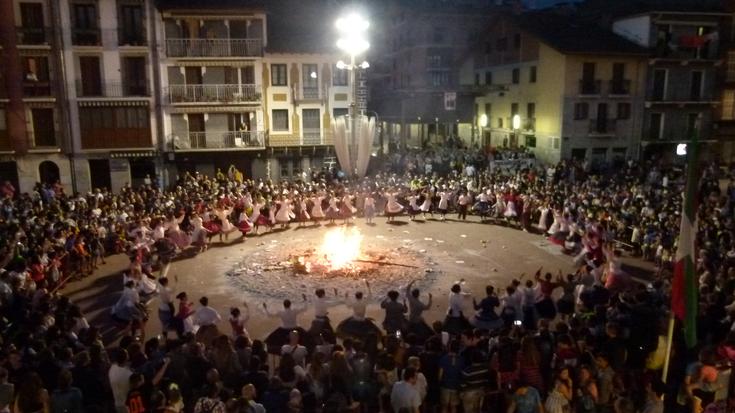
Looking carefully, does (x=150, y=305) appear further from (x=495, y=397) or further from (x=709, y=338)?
(x=709, y=338)

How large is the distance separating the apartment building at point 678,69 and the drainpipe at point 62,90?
35.0 metres

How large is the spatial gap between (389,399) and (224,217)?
14699mm

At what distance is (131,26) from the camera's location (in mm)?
33812

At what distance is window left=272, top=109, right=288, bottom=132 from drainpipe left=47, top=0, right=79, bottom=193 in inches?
458

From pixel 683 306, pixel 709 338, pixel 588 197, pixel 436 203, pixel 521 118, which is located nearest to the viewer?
pixel 683 306

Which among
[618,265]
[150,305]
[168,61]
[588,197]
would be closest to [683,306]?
[618,265]

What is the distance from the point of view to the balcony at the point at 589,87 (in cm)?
3850

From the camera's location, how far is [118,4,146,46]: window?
33.5m

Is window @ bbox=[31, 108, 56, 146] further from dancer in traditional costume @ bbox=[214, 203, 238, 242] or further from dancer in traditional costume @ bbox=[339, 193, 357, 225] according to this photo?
dancer in traditional costume @ bbox=[339, 193, 357, 225]

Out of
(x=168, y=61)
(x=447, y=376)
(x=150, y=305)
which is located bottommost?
(x=150, y=305)

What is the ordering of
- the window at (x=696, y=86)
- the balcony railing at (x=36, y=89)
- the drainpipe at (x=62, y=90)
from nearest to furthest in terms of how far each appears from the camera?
1. the drainpipe at (x=62, y=90)
2. the balcony railing at (x=36, y=89)
3. the window at (x=696, y=86)

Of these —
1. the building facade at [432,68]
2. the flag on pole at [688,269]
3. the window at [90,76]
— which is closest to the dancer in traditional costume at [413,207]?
the flag on pole at [688,269]

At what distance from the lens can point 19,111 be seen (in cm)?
3238

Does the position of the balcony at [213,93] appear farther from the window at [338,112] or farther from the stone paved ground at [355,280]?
the stone paved ground at [355,280]
